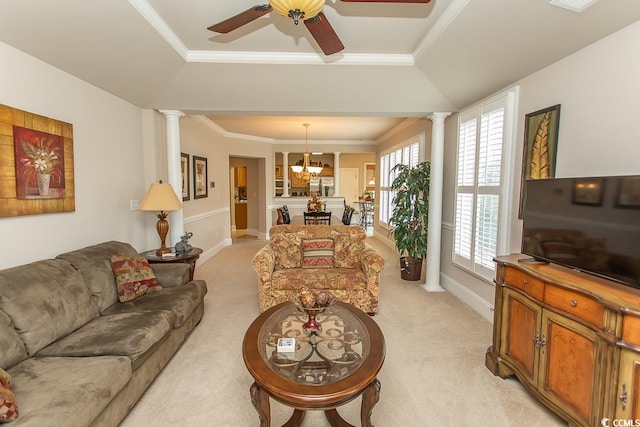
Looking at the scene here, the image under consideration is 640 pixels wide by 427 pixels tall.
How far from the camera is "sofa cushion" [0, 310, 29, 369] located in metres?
1.65

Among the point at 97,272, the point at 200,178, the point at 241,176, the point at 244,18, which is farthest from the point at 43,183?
the point at 241,176

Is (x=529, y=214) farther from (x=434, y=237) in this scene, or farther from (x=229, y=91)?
(x=229, y=91)

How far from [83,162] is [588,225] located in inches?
164

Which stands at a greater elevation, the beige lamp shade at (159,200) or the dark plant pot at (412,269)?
the beige lamp shade at (159,200)

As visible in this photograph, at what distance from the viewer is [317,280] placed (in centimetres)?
333

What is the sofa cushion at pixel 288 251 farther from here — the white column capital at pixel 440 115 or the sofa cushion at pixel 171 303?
the white column capital at pixel 440 115

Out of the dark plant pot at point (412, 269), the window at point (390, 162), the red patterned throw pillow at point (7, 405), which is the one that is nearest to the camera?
the red patterned throw pillow at point (7, 405)

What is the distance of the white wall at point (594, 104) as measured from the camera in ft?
6.44

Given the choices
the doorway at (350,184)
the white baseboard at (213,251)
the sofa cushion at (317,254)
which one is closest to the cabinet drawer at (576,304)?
the sofa cushion at (317,254)

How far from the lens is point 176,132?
4.03 metres

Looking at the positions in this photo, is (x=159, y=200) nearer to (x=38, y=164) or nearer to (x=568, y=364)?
(x=38, y=164)

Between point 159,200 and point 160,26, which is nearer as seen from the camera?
point 160,26

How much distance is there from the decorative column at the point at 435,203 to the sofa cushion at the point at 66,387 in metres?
3.75

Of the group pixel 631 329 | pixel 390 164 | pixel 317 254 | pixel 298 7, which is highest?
pixel 298 7
